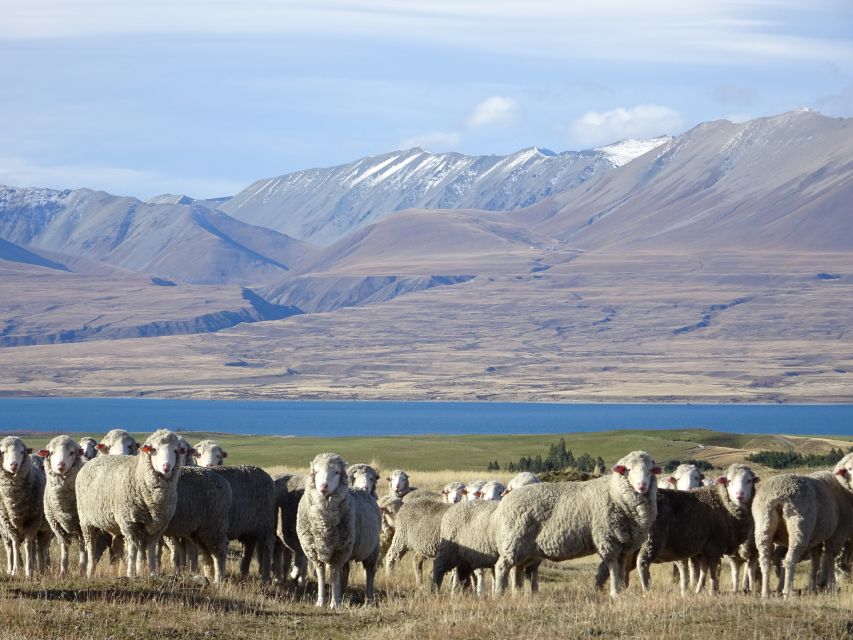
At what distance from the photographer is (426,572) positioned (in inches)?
909

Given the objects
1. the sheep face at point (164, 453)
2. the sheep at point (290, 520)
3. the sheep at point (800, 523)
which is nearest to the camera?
the sheep face at point (164, 453)

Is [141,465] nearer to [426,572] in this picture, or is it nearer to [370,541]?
[370,541]

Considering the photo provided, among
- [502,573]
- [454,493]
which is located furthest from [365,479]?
[502,573]

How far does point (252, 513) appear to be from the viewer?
19.5 metres

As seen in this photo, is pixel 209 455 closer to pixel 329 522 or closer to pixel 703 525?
pixel 329 522

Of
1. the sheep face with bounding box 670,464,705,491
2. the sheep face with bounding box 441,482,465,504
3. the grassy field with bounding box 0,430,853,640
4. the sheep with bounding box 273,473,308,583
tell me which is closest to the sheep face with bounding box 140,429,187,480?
the grassy field with bounding box 0,430,853,640

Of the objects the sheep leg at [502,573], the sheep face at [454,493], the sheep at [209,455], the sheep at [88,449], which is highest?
the sheep at [88,449]

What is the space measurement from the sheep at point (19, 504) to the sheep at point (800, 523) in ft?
33.3

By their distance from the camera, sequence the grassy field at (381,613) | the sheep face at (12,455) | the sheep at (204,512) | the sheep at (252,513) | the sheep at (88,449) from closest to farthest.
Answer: the grassy field at (381,613) < the sheep at (204,512) < the sheep face at (12,455) < the sheep at (252,513) < the sheep at (88,449)

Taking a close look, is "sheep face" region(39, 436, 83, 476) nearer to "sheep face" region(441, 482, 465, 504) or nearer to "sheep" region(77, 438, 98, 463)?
"sheep" region(77, 438, 98, 463)

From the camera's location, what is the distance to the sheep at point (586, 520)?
17.6 metres

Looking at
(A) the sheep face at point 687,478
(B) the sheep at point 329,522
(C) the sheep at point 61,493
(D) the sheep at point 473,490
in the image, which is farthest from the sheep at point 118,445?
(A) the sheep face at point 687,478

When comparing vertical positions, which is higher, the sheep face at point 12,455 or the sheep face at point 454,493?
the sheep face at point 12,455

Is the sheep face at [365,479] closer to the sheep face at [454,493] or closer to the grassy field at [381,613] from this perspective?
the grassy field at [381,613]
